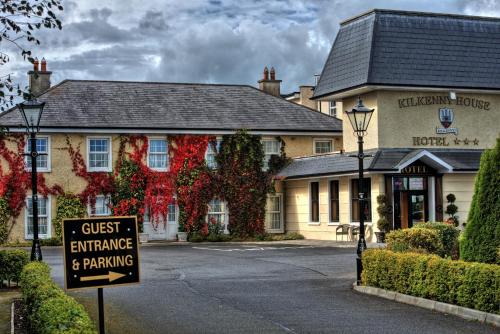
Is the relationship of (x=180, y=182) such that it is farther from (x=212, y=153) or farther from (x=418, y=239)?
(x=418, y=239)

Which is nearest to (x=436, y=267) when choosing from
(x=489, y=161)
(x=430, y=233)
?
(x=489, y=161)

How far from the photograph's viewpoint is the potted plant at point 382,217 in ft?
106

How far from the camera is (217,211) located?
39656 mm

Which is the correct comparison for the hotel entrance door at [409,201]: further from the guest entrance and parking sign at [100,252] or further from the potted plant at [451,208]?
the guest entrance and parking sign at [100,252]

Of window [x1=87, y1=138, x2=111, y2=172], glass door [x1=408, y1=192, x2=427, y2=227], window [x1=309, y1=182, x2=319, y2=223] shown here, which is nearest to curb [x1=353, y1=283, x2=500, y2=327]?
glass door [x1=408, y1=192, x2=427, y2=227]

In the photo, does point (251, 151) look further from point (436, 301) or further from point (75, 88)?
point (436, 301)

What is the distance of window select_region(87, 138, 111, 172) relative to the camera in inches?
1487

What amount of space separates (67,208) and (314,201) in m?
11.0

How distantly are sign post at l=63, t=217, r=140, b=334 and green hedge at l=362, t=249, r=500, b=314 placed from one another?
6.52m

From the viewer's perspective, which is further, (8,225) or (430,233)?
(8,225)

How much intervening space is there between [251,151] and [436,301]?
24983 millimetres

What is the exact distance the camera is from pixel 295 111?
4219cm

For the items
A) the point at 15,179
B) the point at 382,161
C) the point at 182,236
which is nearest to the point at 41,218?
the point at 15,179

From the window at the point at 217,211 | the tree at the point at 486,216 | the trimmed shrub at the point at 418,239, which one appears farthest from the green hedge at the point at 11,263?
the window at the point at 217,211
